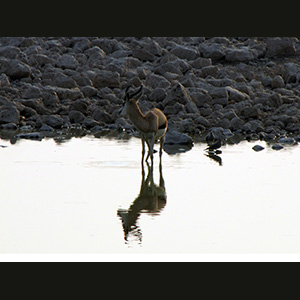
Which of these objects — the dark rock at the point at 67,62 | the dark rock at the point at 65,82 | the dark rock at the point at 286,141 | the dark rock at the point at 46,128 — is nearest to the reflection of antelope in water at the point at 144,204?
the dark rock at the point at 286,141

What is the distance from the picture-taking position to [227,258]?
7.85 meters

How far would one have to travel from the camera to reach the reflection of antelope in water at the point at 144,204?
9.30 meters

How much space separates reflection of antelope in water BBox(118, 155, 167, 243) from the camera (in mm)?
9305

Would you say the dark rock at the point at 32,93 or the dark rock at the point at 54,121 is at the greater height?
the dark rock at the point at 32,93

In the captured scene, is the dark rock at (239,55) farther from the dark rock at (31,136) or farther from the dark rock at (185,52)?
the dark rock at (31,136)

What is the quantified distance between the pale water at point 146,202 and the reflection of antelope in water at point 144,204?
0.02 meters

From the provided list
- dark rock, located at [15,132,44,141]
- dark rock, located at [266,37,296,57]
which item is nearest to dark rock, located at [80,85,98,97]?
dark rock, located at [15,132,44,141]

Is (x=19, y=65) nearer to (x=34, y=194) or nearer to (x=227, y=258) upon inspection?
(x=34, y=194)

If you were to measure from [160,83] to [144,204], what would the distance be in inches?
610

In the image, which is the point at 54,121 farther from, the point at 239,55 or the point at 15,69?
the point at 239,55

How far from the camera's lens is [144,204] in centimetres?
1095

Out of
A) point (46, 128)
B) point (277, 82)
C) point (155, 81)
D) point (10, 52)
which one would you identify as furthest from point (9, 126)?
point (277, 82)

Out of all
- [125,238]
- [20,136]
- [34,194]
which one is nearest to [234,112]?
[20,136]

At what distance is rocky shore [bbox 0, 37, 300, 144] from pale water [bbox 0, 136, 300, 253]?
3.99 metres
